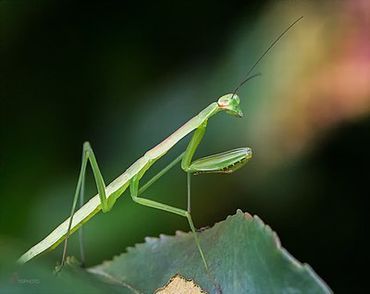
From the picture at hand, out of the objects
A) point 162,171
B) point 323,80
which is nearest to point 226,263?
point 162,171

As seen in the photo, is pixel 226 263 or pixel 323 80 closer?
pixel 226 263

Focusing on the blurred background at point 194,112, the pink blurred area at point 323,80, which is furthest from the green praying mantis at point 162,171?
the pink blurred area at point 323,80

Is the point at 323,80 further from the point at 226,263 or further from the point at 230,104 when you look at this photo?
the point at 226,263

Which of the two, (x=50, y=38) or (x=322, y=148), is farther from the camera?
(x=50, y=38)

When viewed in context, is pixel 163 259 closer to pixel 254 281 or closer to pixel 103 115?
pixel 254 281

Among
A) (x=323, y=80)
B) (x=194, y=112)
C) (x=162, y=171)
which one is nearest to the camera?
(x=162, y=171)

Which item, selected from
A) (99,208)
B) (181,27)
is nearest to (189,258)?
(99,208)
